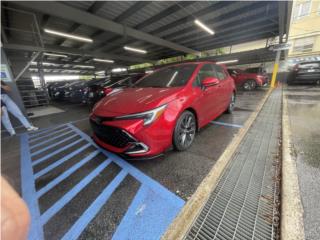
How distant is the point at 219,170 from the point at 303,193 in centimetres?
82

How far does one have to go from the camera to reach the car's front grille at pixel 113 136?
1.89 m

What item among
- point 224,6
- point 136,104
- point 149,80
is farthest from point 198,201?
→ point 224,6

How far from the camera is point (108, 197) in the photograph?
1.67 metres

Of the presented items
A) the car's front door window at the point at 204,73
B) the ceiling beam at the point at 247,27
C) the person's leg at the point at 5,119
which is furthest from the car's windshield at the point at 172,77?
the ceiling beam at the point at 247,27

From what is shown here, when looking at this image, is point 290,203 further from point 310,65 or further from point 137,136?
point 310,65

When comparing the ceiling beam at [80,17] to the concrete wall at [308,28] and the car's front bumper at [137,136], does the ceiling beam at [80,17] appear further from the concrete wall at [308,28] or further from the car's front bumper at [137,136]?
the concrete wall at [308,28]

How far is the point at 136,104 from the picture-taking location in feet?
6.88

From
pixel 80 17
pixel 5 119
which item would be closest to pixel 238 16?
pixel 80 17

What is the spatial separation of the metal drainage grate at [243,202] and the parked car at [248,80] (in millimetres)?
9164

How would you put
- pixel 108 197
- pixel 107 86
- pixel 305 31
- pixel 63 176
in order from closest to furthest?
pixel 108 197 → pixel 63 176 → pixel 107 86 → pixel 305 31

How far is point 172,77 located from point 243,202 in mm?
2255

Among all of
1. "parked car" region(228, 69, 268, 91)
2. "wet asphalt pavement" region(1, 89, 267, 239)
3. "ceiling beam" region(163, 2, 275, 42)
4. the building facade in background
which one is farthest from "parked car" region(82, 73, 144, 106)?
the building facade in background

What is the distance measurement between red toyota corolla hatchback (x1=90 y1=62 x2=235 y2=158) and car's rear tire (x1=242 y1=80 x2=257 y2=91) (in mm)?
8858

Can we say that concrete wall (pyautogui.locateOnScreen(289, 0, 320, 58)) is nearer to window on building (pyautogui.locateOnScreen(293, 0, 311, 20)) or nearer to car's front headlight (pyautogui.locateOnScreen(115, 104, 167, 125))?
window on building (pyautogui.locateOnScreen(293, 0, 311, 20))
